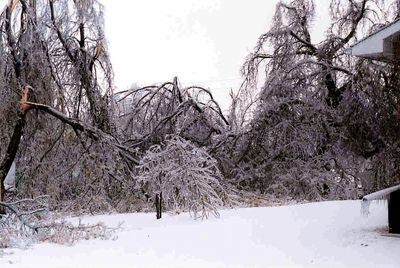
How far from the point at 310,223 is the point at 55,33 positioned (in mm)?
6645

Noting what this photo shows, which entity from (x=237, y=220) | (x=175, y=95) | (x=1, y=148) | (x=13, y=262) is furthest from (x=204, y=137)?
(x=13, y=262)

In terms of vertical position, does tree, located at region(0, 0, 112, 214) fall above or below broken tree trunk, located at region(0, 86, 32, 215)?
above

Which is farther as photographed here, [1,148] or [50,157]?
[50,157]

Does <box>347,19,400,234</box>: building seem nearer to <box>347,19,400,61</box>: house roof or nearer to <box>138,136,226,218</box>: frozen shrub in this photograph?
<box>347,19,400,61</box>: house roof

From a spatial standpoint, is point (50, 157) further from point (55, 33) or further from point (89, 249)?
point (89, 249)

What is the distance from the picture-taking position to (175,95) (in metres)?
14.0

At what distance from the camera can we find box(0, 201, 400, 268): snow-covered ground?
16.8ft

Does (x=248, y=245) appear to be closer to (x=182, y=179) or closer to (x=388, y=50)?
(x=182, y=179)

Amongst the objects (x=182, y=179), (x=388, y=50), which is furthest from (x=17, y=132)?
(x=388, y=50)

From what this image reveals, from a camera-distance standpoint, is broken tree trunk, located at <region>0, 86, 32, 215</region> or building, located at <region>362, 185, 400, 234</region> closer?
building, located at <region>362, 185, 400, 234</region>

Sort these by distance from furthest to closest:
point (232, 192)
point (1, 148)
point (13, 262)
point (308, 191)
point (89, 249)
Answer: point (308, 191) → point (232, 192) → point (1, 148) → point (89, 249) → point (13, 262)

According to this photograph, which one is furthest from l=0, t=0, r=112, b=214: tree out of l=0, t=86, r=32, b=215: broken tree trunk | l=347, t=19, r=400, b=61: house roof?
l=347, t=19, r=400, b=61: house roof

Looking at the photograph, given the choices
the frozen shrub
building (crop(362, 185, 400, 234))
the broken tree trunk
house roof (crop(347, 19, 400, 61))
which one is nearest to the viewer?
building (crop(362, 185, 400, 234))

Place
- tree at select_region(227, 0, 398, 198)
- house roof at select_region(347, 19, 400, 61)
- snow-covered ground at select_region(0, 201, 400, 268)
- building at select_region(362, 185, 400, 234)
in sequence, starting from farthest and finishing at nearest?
1. tree at select_region(227, 0, 398, 198)
2. house roof at select_region(347, 19, 400, 61)
3. building at select_region(362, 185, 400, 234)
4. snow-covered ground at select_region(0, 201, 400, 268)
